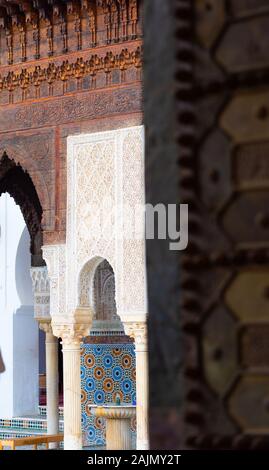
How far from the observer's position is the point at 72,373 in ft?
30.0

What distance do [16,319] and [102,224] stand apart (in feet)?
13.8

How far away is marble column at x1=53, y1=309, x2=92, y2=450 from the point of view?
8977mm

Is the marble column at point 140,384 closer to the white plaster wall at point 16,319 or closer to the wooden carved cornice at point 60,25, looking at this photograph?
the wooden carved cornice at point 60,25

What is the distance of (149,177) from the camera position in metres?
0.92

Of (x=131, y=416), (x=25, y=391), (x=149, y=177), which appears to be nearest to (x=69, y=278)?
(x=131, y=416)

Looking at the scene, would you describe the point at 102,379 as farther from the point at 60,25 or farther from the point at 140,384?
the point at 60,25

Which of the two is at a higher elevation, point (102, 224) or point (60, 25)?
point (60, 25)

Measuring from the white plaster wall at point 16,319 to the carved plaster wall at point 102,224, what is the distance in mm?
3530

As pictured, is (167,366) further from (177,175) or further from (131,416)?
(131,416)

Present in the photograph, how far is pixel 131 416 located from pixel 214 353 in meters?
Result: 9.26

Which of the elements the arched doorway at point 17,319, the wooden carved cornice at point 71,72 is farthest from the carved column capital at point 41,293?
the wooden carved cornice at point 71,72

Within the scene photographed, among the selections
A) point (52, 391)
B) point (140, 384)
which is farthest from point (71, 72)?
point (52, 391)

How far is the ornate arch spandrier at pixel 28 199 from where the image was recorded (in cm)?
1080

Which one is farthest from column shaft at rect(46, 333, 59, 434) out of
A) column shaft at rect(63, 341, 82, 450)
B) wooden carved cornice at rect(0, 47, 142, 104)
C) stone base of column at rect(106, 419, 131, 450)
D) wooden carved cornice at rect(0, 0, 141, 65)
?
wooden carved cornice at rect(0, 0, 141, 65)
